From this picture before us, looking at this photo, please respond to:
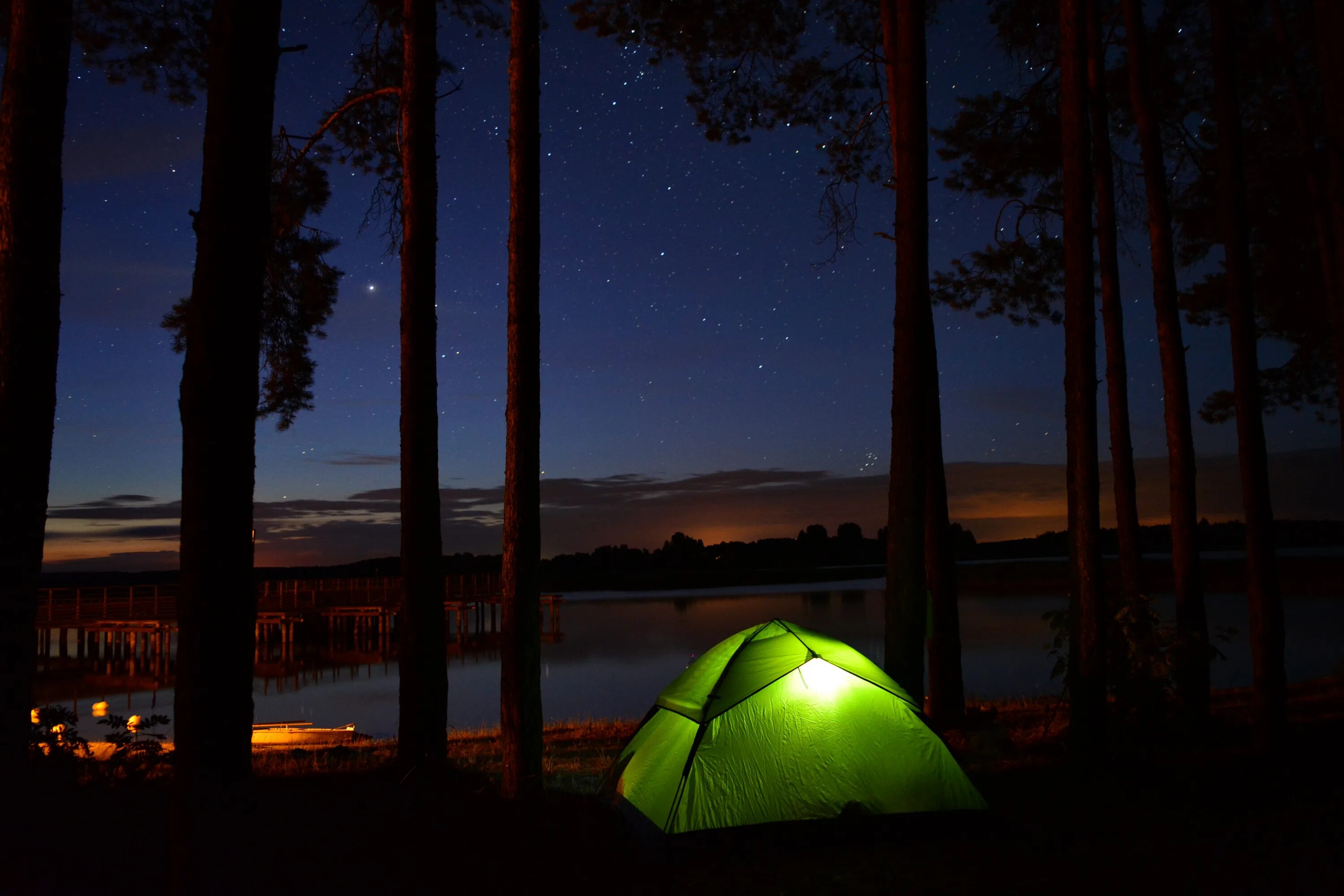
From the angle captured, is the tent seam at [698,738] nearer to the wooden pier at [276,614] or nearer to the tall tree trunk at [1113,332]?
the tall tree trunk at [1113,332]

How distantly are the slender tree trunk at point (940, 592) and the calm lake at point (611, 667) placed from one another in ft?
9.17

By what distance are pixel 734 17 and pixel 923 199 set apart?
383 centimetres

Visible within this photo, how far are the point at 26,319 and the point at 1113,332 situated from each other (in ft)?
33.7

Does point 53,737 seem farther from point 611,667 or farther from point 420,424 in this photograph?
point 611,667

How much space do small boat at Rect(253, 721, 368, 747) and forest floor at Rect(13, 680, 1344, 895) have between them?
622 centimetres

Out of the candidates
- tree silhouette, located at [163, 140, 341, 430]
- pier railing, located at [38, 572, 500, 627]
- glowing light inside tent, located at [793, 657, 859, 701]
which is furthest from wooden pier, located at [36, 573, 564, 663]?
glowing light inside tent, located at [793, 657, 859, 701]

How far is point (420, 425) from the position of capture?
25.2ft

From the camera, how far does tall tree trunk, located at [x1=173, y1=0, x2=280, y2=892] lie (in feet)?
13.5

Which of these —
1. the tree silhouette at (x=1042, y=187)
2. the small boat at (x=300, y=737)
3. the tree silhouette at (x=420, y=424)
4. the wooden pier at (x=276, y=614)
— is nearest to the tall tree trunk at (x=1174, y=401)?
the tree silhouette at (x=1042, y=187)

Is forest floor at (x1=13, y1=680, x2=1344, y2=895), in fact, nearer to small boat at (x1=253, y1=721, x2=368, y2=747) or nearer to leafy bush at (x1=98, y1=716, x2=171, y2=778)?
leafy bush at (x1=98, y1=716, x2=171, y2=778)

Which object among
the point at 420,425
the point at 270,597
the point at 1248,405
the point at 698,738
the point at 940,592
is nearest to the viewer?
the point at 698,738

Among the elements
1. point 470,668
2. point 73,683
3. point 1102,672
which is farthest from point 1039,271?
point 73,683

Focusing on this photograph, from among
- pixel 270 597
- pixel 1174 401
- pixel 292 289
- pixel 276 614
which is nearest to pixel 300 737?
pixel 292 289

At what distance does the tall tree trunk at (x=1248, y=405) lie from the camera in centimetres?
837
